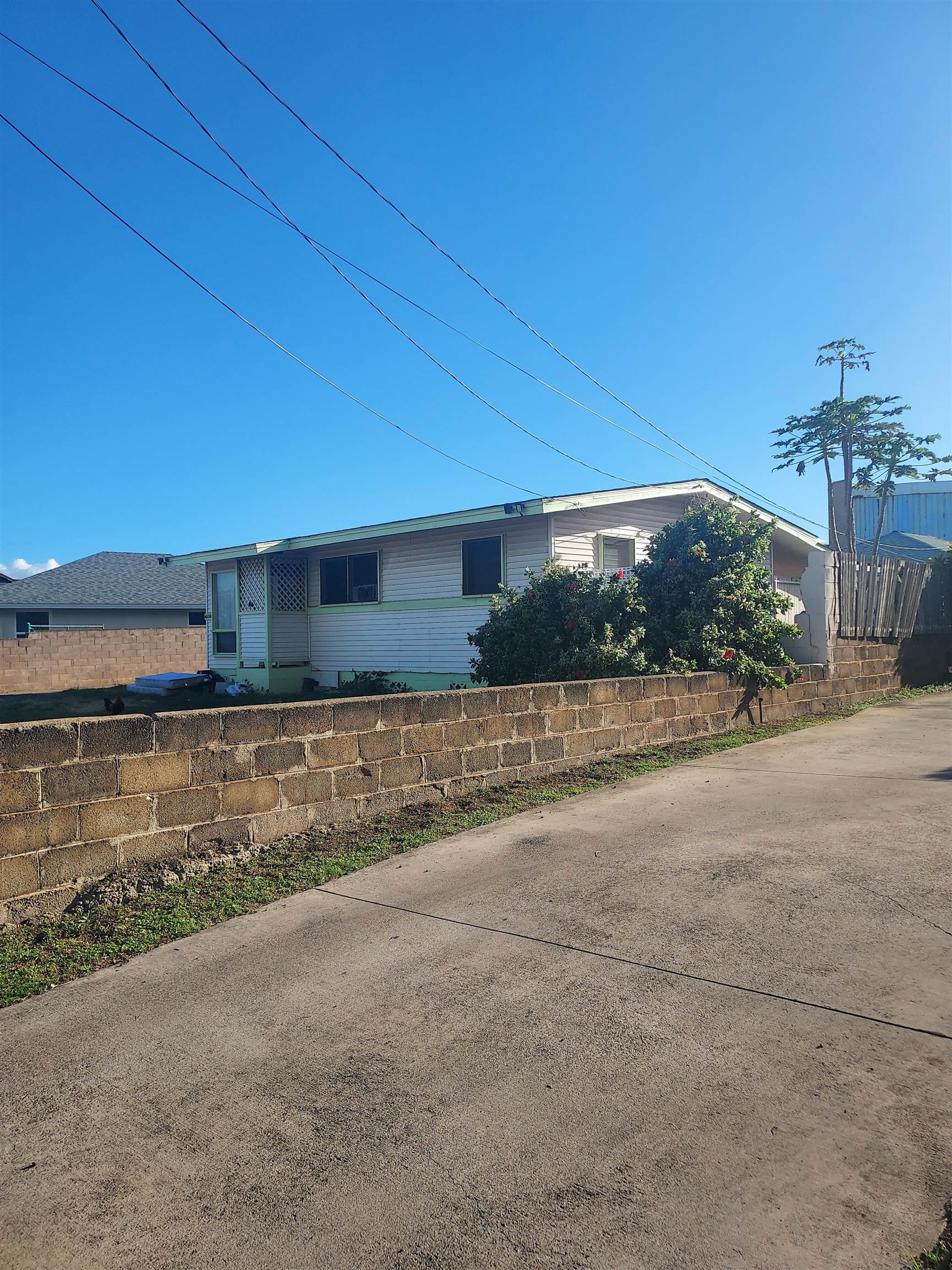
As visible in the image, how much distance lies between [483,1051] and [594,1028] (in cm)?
43

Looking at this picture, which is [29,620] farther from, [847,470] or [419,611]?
[847,470]

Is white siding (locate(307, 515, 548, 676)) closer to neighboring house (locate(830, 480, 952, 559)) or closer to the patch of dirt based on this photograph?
the patch of dirt

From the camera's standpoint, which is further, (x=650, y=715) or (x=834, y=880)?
(x=650, y=715)

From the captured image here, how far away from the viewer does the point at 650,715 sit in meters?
9.41

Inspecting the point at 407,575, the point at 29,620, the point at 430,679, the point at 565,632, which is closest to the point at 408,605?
the point at 407,575

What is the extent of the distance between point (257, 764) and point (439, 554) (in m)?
10.7

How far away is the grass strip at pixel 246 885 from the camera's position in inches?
163

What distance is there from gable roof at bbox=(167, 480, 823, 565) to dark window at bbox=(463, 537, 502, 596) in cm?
68

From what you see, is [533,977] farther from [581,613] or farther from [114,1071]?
[581,613]

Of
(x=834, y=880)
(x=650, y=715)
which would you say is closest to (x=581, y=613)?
(x=650, y=715)

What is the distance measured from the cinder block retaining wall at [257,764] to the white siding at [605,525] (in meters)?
5.46

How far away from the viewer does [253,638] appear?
62.6 ft

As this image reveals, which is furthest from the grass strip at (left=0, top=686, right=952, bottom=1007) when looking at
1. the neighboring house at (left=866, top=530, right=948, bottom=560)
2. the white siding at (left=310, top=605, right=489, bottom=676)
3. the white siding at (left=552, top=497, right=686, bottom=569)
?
the neighboring house at (left=866, top=530, right=948, bottom=560)

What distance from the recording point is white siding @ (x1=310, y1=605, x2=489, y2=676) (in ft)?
51.6
